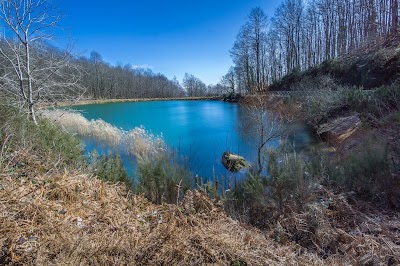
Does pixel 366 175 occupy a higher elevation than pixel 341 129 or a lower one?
lower

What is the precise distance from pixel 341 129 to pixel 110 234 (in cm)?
1197

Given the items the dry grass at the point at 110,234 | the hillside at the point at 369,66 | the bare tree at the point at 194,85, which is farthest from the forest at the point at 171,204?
the bare tree at the point at 194,85

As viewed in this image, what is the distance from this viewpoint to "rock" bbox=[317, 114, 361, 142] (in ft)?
34.8

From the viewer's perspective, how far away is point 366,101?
11.7 m

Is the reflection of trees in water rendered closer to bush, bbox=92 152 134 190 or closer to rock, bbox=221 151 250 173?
rock, bbox=221 151 250 173

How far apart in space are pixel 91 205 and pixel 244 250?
1.88 meters

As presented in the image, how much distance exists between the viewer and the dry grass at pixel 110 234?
1764 millimetres

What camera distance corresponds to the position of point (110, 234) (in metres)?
2.08

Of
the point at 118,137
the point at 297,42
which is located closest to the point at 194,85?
the point at 297,42

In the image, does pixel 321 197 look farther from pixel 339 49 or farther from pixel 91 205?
pixel 339 49

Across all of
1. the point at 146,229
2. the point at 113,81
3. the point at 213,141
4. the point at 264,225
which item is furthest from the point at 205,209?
the point at 113,81

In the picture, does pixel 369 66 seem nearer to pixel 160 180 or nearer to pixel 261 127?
pixel 261 127

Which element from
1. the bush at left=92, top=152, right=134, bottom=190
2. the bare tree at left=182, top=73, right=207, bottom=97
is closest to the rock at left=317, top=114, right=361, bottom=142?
the bush at left=92, top=152, right=134, bottom=190

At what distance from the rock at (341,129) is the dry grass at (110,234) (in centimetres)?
1013
